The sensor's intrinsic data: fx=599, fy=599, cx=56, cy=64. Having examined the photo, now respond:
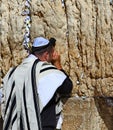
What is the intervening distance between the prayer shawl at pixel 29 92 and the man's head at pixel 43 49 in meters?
0.08

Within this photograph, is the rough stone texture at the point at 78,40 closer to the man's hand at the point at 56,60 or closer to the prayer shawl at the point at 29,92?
the man's hand at the point at 56,60

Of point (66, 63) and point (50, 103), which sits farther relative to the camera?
point (66, 63)

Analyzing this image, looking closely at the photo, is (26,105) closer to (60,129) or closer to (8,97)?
(8,97)

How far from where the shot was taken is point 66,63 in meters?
5.65

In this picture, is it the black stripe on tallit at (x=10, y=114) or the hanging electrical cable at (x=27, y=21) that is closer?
the black stripe on tallit at (x=10, y=114)

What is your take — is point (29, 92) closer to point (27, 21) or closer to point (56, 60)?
point (56, 60)

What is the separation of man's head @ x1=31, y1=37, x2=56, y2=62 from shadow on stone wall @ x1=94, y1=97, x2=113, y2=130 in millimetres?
694

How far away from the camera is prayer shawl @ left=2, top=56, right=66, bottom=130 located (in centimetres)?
496

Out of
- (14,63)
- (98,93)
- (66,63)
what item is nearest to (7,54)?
(14,63)

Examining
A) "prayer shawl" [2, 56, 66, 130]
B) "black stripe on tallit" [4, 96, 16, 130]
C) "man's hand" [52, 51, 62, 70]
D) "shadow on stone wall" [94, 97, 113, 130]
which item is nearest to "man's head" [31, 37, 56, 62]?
"prayer shawl" [2, 56, 66, 130]

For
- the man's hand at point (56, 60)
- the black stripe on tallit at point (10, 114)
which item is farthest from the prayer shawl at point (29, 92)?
the man's hand at point (56, 60)

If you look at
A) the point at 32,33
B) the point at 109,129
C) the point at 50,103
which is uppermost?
the point at 32,33

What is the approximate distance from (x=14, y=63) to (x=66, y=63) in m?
0.51

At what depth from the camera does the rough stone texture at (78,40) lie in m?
5.50
